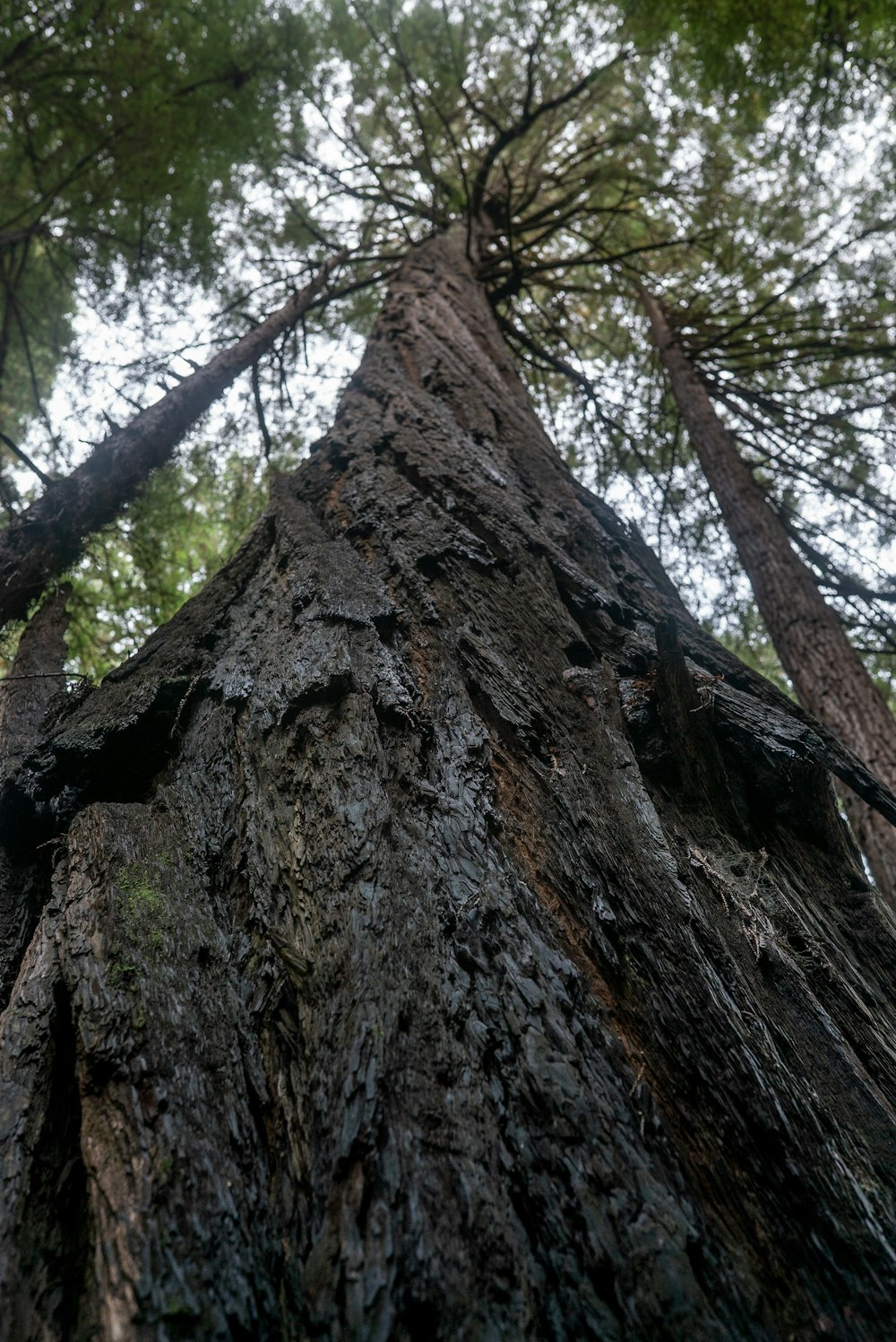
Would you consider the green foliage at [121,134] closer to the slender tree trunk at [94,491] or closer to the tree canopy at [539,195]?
the tree canopy at [539,195]

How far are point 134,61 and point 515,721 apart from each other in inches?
266

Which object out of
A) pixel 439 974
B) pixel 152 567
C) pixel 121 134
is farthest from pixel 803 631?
pixel 121 134

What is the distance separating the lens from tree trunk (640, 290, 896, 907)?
4164mm

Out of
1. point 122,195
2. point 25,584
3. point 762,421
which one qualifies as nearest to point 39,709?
point 25,584

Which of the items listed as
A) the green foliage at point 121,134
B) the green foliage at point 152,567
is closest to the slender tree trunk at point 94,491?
the green foliage at point 152,567

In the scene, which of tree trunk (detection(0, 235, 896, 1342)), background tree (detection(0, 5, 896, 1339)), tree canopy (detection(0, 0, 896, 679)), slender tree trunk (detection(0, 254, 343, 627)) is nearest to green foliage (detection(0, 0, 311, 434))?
tree canopy (detection(0, 0, 896, 679))

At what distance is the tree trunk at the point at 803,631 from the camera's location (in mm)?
4164

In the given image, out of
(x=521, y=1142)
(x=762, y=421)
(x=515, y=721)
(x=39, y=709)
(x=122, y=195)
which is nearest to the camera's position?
(x=521, y=1142)

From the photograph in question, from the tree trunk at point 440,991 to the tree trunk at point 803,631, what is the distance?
249cm

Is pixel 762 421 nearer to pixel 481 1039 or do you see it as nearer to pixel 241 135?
pixel 241 135

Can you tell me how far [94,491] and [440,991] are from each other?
2.64m

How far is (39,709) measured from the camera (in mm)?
2553

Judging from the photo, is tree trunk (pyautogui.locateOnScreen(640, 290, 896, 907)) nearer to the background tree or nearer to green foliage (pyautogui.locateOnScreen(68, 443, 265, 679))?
the background tree

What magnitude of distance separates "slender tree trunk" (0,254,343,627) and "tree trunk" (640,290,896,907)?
3.75m
